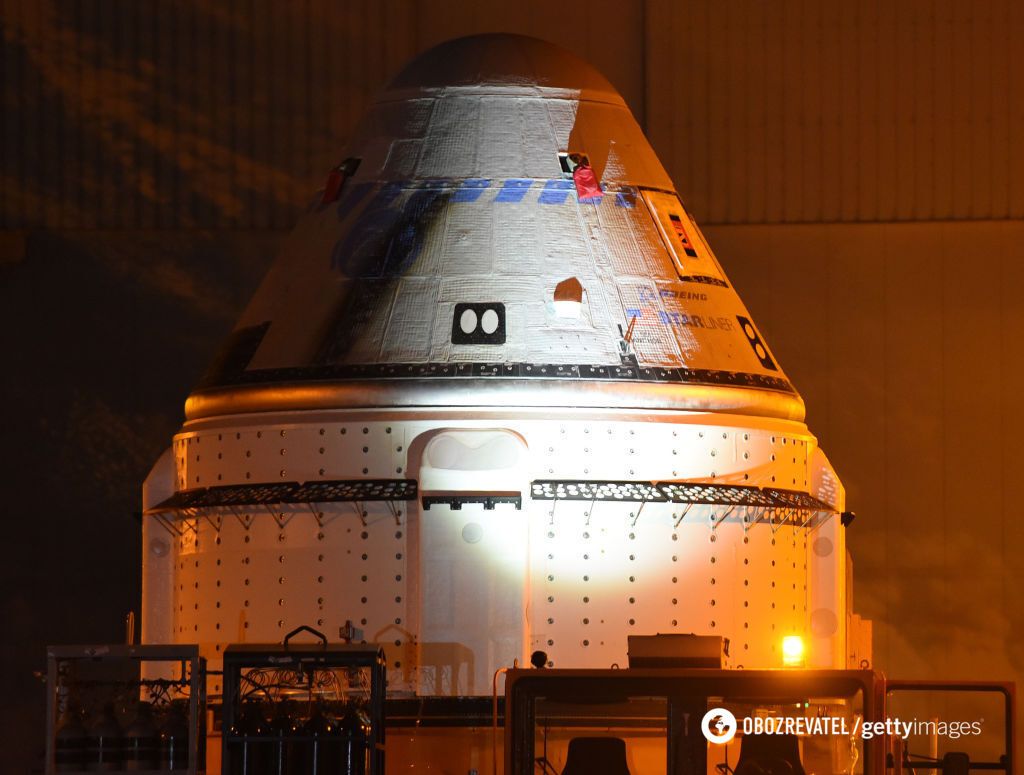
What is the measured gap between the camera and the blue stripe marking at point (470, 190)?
75.7 ft

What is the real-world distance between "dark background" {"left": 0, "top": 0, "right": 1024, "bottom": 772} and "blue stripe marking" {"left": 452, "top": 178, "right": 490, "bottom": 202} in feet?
28.1

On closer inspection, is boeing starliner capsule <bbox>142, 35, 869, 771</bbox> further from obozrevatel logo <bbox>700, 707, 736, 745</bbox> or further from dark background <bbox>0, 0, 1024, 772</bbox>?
dark background <bbox>0, 0, 1024, 772</bbox>

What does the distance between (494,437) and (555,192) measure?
3.46 meters

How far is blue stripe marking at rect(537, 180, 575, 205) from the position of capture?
2314cm

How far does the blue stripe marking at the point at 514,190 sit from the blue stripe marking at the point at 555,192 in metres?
0.20

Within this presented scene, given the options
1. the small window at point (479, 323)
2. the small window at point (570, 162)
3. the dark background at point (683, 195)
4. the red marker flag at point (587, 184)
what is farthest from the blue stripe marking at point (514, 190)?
the dark background at point (683, 195)

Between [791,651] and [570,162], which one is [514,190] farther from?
[791,651]

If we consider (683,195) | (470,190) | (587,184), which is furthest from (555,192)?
(683,195)

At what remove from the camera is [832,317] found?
102 feet

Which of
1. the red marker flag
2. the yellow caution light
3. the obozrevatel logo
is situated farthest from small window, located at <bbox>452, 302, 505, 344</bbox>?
the obozrevatel logo

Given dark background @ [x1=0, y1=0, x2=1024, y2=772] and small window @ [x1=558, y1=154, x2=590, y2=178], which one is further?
dark background @ [x1=0, y1=0, x2=1024, y2=772]

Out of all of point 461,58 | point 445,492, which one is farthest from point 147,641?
point 461,58

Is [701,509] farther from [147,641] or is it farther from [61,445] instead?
[61,445]

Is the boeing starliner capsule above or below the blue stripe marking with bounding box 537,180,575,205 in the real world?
below
